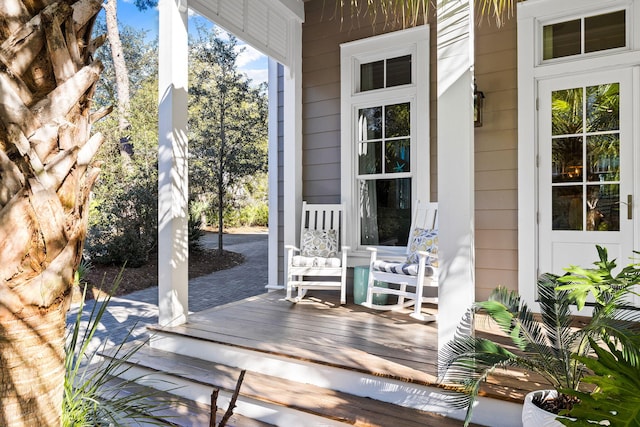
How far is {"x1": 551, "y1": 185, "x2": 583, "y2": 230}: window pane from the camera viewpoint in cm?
362

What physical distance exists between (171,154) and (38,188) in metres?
2.55

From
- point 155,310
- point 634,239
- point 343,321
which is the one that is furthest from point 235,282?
point 634,239

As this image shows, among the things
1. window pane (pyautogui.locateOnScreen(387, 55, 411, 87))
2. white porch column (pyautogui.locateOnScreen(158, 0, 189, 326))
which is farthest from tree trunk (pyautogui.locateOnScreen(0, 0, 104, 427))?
window pane (pyautogui.locateOnScreen(387, 55, 411, 87))

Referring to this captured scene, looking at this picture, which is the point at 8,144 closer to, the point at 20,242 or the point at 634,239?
the point at 20,242

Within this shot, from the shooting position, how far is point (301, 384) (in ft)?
8.66

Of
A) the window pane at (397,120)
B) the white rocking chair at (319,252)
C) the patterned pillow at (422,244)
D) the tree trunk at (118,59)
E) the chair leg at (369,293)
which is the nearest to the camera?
the patterned pillow at (422,244)

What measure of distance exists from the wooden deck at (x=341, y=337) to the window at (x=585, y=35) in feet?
8.11

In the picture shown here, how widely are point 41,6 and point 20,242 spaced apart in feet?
1.61

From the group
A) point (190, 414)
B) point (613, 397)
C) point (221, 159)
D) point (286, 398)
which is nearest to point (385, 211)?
point (286, 398)

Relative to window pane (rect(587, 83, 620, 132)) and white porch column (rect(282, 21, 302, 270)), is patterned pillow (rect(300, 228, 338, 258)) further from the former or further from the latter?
window pane (rect(587, 83, 620, 132))

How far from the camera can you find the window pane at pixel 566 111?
3631 mm

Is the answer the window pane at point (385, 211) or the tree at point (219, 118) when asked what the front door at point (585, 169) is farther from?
the tree at point (219, 118)

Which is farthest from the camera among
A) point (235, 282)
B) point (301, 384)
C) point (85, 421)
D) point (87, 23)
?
point (235, 282)

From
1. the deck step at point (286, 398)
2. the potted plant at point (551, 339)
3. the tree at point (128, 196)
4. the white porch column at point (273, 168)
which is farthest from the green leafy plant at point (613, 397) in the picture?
the tree at point (128, 196)
